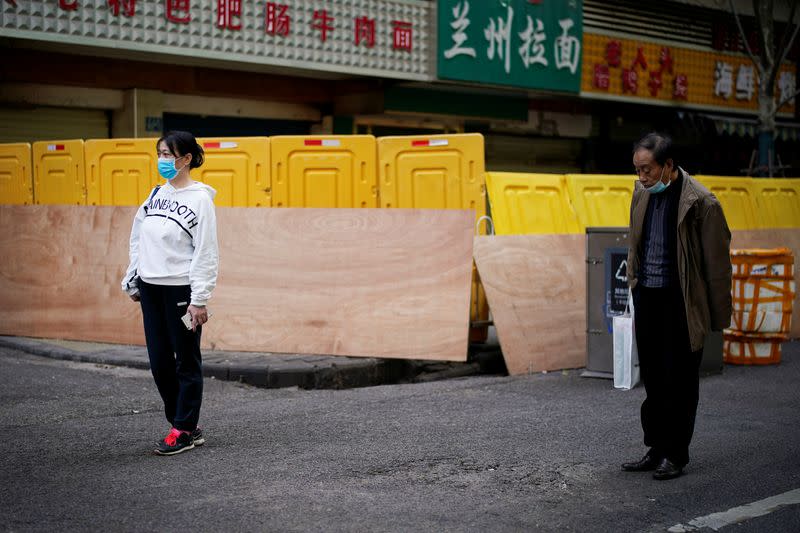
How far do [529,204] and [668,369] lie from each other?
5463 mm

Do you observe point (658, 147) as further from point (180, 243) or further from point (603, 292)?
point (603, 292)

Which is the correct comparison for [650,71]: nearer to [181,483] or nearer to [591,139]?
[591,139]

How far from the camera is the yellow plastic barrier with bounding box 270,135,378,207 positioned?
10.8 metres

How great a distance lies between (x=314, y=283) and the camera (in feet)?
32.3

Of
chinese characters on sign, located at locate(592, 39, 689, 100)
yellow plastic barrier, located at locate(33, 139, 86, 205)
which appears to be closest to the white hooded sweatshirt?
yellow plastic barrier, located at locate(33, 139, 86, 205)

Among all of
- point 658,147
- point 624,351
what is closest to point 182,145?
point 658,147

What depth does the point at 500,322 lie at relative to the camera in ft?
31.0

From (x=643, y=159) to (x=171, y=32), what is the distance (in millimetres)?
10739

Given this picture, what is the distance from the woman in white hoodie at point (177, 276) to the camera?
604cm

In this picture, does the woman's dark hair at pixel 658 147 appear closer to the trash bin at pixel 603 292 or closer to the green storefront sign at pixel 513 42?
the trash bin at pixel 603 292

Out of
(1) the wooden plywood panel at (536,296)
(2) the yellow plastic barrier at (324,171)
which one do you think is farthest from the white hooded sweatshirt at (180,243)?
(2) the yellow plastic barrier at (324,171)

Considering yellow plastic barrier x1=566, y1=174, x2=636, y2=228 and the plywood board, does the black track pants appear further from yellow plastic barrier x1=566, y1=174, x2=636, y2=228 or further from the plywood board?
yellow plastic barrier x1=566, y1=174, x2=636, y2=228

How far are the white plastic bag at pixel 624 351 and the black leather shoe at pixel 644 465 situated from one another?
2.77m

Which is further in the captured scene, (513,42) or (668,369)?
(513,42)
